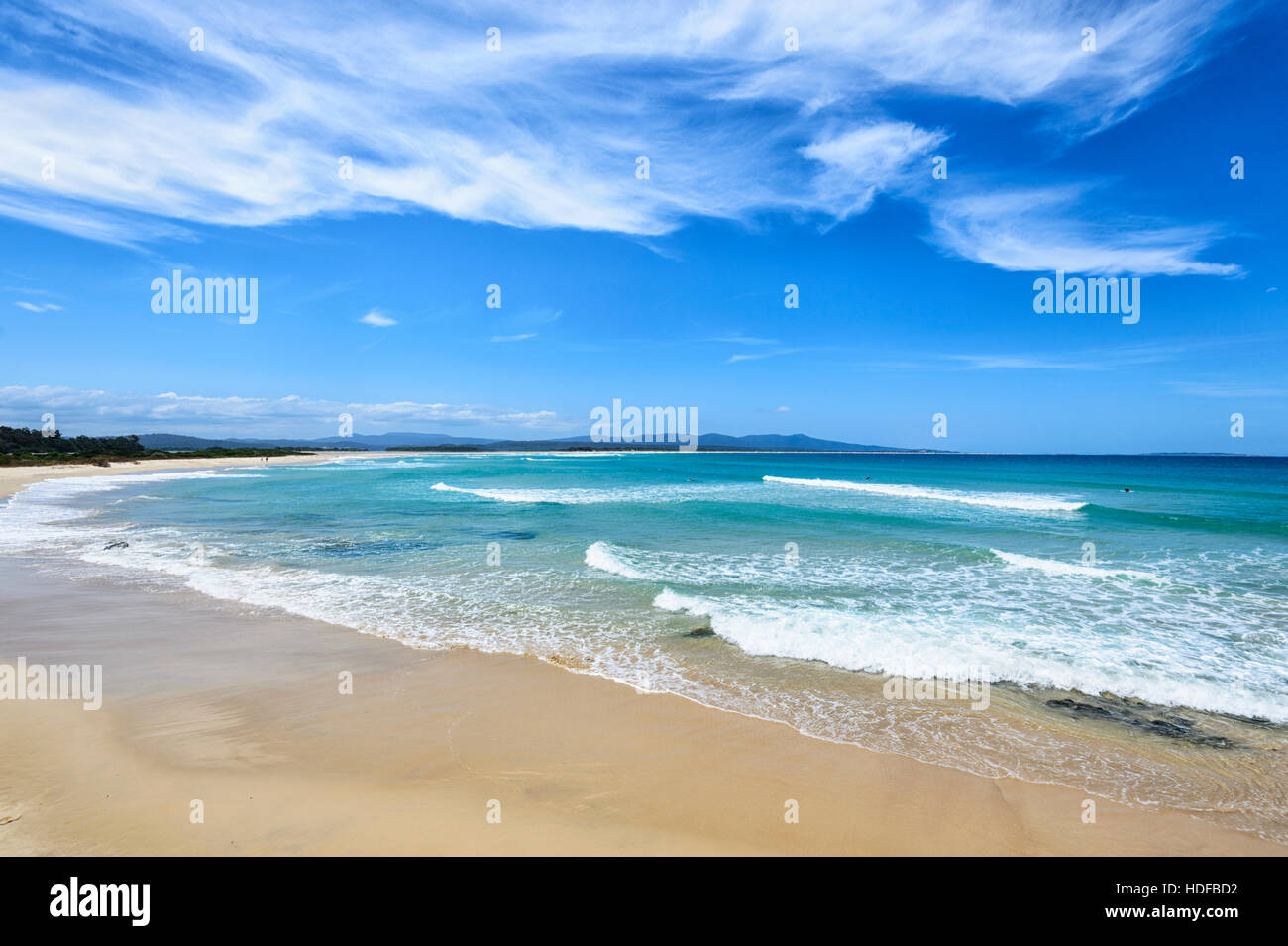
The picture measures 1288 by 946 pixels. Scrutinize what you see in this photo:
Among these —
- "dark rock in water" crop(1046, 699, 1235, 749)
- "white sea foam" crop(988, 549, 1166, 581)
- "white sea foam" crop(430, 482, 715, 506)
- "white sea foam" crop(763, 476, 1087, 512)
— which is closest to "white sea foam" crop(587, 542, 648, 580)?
"dark rock in water" crop(1046, 699, 1235, 749)

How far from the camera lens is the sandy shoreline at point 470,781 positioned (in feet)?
13.9

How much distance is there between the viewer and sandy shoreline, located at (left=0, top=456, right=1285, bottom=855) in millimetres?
4238

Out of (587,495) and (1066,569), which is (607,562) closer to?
(1066,569)

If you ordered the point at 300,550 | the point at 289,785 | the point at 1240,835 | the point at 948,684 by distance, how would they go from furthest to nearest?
the point at 300,550, the point at 948,684, the point at 289,785, the point at 1240,835

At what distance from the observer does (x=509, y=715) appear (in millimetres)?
6430

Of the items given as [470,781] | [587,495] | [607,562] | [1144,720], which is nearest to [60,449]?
[587,495]

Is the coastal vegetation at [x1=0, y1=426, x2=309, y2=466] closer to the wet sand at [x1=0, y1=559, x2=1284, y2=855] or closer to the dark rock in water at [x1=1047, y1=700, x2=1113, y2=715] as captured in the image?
the wet sand at [x1=0, y1=559, x2=1284, y2=855]

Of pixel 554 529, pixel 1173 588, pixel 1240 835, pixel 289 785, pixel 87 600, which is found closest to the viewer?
pixel 1240 835

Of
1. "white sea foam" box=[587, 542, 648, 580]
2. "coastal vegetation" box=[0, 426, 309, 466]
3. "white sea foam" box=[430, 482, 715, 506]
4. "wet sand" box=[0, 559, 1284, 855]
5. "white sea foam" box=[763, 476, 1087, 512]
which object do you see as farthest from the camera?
"coastal vegetation" box=[0, 426, 309, 466]

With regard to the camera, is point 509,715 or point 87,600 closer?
point 509,715

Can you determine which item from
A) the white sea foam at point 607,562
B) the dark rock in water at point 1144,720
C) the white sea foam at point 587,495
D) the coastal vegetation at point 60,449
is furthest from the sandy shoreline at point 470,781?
the coastal vegetation at point 60,449
